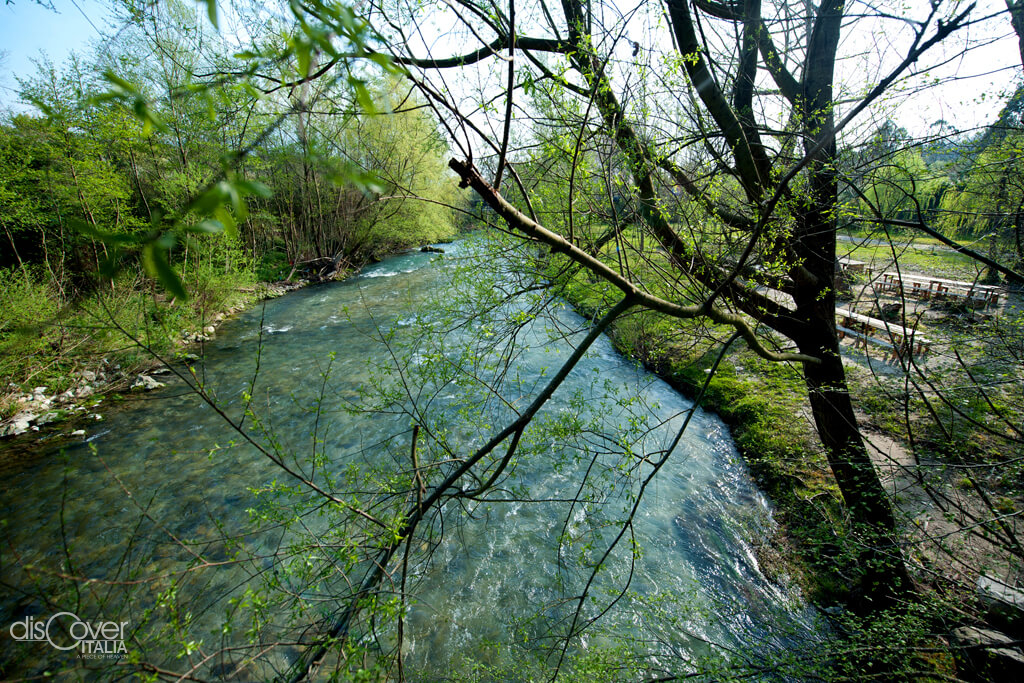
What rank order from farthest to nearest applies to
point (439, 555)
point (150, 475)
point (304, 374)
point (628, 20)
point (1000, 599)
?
point (304, 374) → point (150, 475) → point (439, 555) → point (1000, 599) → point (628, 20)

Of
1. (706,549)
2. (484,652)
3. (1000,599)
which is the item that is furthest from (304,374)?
(1000,599)

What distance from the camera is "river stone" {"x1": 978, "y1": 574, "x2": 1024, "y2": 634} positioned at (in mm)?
2717

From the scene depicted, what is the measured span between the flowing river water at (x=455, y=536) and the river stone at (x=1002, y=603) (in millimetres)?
1199

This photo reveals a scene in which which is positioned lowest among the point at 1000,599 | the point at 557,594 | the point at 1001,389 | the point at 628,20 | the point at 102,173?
the point at 557,594

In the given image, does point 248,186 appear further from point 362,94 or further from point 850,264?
point 850,264

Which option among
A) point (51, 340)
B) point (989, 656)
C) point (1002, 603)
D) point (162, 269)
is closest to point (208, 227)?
point (162, 269)

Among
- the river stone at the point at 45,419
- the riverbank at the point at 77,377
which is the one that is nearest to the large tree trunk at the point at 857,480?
the riverbank at the point at 77,377

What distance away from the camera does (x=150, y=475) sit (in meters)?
5.52

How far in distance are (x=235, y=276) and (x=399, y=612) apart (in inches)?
504

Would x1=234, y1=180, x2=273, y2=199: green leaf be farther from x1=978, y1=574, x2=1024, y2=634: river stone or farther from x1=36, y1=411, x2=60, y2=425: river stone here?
x1=36, y1=411, x2=60, y2=425: river stone

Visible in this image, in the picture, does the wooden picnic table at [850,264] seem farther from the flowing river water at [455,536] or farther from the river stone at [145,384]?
the river stone at [145,384]

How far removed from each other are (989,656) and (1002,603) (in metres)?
0.41

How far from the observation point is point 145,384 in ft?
25.5

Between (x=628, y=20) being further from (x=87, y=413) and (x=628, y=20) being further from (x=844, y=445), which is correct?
(x=87, y=413)
